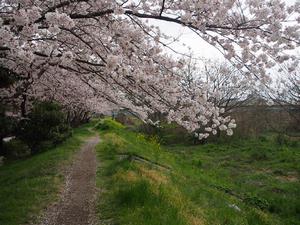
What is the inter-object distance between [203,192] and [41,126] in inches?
368

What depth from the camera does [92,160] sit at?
15102 millimetres

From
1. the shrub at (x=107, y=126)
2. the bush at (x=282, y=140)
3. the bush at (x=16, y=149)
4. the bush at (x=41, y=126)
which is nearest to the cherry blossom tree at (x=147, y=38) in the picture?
the bush at (x=41, y=126)

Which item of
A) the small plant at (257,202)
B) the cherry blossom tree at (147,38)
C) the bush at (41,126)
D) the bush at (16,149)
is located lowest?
the bush at (16,149)

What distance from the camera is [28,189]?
977cm

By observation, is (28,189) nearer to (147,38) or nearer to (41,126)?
(147,38)

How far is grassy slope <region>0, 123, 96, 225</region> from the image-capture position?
309 inches

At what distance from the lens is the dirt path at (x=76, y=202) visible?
754cm

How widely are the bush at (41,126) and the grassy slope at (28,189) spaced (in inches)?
113

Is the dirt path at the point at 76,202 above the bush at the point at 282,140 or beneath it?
beneath

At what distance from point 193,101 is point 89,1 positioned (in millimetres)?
1986

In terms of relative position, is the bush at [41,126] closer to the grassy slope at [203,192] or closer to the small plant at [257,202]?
the grassy slope at [203,192]

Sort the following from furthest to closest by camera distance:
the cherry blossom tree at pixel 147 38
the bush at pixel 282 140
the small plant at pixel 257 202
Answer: the bush at pixel 282 140
the small plant at pixel 257 202
the cherry blossom tree at pixel 147 38

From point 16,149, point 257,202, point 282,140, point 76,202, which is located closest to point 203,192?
point 257,202

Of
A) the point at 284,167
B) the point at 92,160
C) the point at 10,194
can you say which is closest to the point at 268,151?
the point at 284,167
